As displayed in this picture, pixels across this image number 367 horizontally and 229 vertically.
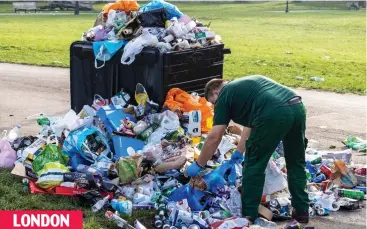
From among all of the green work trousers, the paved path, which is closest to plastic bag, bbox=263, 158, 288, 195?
the green work trousers

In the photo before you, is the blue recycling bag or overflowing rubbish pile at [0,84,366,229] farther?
the blue recycling bag

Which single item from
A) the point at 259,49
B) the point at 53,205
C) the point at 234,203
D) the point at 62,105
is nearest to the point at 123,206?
the point at 53,205

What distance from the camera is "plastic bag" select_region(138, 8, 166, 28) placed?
24.1 feet

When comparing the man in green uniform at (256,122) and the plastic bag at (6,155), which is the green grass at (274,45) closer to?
the plastic bag at (6,155)

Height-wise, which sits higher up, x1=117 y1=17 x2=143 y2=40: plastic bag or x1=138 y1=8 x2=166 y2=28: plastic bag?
x1=138 y1=8 x2=166 y2=28: plastic bag

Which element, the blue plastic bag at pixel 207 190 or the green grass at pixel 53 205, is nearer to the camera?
the green grass at pixel 53 205

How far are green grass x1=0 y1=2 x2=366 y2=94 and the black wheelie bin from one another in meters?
5.16

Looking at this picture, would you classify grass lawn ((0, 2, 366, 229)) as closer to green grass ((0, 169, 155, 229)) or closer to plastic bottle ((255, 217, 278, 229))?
green grass ((0, 169, 155, 229))

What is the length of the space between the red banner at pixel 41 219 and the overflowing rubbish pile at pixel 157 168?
0.27 meters


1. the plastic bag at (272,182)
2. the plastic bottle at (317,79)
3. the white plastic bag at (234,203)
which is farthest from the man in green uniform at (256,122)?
the plastic bottle at (317,79)

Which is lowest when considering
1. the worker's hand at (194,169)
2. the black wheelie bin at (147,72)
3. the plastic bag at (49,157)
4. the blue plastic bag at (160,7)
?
the plastic bag at (49,157)

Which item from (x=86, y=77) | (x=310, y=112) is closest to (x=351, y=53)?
(x=310, y=112)

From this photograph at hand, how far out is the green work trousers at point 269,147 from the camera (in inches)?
211

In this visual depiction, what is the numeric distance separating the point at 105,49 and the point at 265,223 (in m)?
2.80
